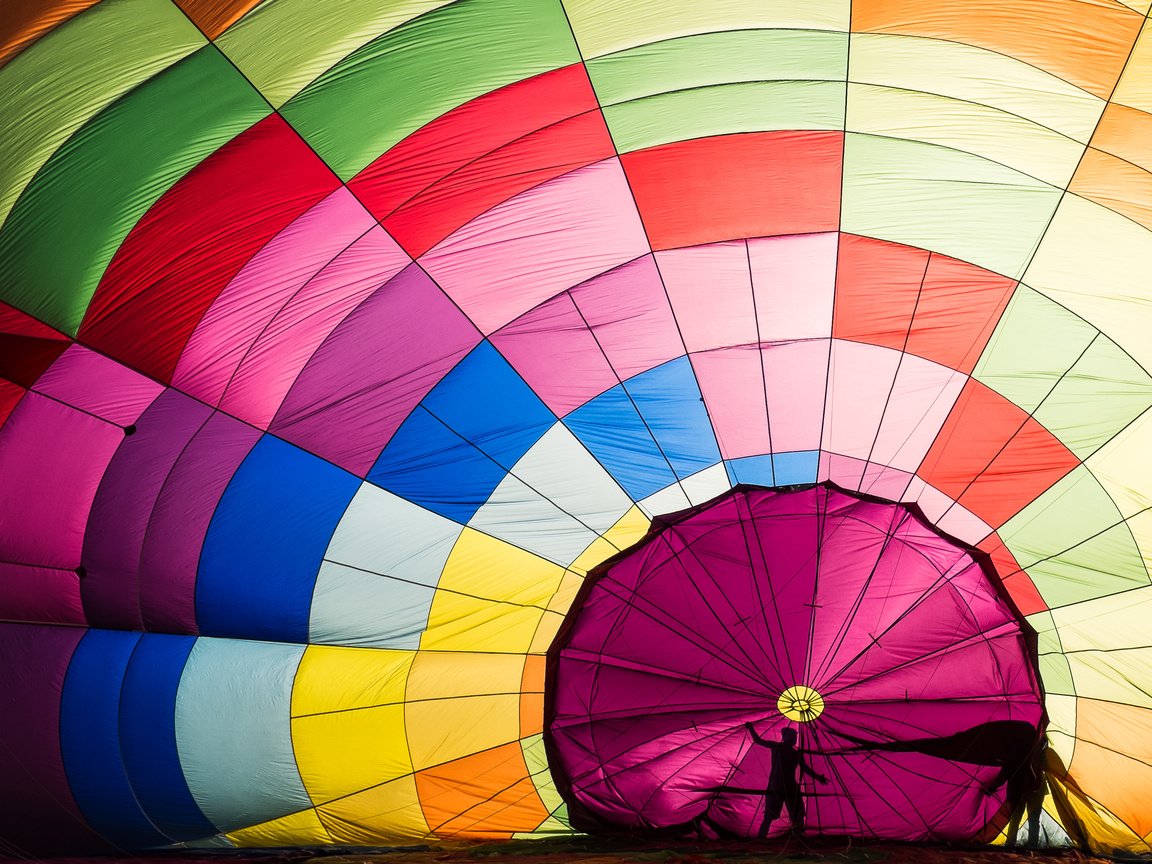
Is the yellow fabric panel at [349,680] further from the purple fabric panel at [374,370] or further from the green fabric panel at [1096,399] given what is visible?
the green fabric panel at [1096,399]

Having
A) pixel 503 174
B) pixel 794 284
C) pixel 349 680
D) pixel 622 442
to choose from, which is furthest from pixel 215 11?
pixel 349 680

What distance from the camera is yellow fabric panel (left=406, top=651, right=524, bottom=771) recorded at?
17.7 feet

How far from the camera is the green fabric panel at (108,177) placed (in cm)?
429

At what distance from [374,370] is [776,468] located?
6.75 feet

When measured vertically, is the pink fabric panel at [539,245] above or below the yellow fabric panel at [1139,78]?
below

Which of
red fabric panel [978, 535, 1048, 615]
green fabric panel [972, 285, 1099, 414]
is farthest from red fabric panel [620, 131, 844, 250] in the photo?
red fabric panel [978, 535, 1048, 615]

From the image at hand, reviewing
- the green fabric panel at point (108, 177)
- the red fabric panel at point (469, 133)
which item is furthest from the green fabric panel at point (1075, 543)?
the green fabric panel at point (108, 177)

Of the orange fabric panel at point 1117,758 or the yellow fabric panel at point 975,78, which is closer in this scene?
the yellow fabric panel at point 975,78

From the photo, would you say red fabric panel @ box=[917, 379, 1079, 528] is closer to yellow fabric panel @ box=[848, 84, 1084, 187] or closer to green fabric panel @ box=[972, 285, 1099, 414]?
green fabric panel @ box=[972, 285, 1099, 414]

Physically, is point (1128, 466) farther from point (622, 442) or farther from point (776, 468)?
point (622, 442)

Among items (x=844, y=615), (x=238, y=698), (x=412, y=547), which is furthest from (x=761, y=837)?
(x=238, y=698)

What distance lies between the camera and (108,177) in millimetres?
4445

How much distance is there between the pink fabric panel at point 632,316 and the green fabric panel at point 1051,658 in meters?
2.26

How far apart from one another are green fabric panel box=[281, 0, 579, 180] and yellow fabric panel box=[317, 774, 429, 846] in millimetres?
3286
